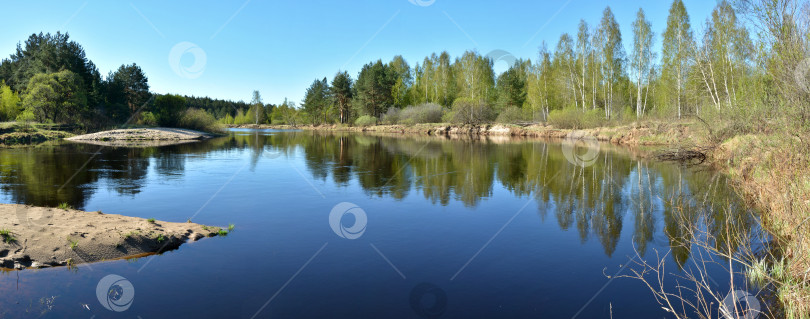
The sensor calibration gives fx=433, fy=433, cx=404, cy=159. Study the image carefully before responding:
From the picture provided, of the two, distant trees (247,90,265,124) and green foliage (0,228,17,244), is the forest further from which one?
distant trees (247,90,265,124)

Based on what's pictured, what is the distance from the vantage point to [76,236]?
312 inches

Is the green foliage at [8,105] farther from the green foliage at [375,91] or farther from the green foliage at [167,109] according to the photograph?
the green foliage at [375,91]

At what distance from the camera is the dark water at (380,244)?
6176 millimetres

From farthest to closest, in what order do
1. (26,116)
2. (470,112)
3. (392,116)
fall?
(392,116)
(470,112)
(26,116)

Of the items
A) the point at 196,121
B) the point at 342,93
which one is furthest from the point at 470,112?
the point at 196,121

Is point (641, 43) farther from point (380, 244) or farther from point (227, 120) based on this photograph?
point (227, 120)

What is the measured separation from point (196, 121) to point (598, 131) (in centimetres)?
5678

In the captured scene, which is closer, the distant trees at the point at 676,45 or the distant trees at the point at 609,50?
the distant trees at the point at 676,45

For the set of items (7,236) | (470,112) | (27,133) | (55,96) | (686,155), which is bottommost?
(7,236)

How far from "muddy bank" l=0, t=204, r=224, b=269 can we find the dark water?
1.20ft

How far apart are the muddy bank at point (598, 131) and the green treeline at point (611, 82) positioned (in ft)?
4.97

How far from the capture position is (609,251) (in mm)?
8773

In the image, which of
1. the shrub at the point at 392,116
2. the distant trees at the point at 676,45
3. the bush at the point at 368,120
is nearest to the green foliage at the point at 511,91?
the shrub at the point at 392,116

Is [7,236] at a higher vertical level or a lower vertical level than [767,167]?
lower
